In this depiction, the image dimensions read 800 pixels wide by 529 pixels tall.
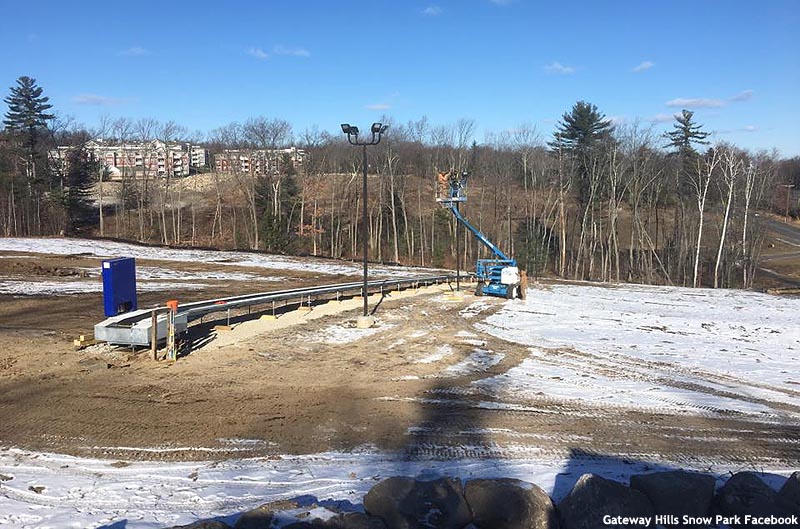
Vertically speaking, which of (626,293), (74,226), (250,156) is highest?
(250,156)

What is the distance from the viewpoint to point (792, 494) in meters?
4.89

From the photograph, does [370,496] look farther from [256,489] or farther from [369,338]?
[369,338]

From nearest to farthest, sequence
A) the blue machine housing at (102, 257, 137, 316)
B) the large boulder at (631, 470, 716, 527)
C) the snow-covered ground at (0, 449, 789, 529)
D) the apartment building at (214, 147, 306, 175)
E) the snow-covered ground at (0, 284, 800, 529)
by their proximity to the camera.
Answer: the large boulder at (631, 470, 716, 527) < the snow-covered ground at (0, 449, 789, 529) < the snow-covered ground at (0, 284, 800, 529) < the blue machine housing at (102, 257, 137, 316) < the apartment building at (214, 147, 306, 175)

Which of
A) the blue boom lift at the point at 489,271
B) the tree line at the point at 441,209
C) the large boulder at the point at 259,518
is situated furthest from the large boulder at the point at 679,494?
the tree line at the point at 441,209

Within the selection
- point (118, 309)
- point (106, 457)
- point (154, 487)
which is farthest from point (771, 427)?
point (118, 309)

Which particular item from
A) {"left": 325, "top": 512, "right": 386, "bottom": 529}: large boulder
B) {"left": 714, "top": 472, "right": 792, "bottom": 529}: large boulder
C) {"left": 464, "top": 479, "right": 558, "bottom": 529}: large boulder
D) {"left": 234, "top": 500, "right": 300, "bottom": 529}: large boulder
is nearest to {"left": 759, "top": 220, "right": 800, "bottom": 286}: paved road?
{"left": 714, "top": 472, "right": 792, "bottom": 529}: large boulder

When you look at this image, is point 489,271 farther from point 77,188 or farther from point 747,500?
point 77,188

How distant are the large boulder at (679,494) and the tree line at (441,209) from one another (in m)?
42.4

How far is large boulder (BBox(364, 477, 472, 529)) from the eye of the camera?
4.78 m

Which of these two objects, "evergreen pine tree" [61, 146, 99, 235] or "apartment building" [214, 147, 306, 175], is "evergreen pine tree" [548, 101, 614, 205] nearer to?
"apartment building" [214, 147, 306, 175]

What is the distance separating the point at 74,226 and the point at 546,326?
47559 millimetres

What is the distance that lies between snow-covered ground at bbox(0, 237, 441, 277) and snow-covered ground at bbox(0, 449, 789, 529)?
24.6m

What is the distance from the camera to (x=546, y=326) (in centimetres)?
1755

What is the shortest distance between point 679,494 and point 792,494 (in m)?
0.96
